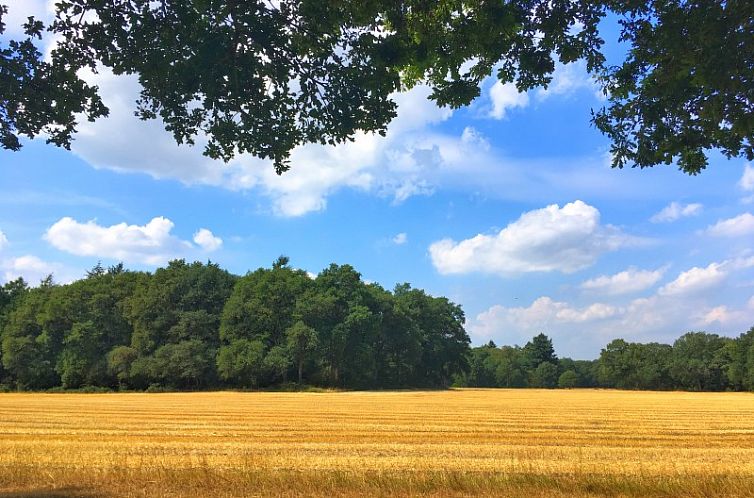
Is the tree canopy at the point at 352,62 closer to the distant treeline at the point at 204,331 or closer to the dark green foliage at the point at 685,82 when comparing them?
the dark green foliage at the point at 685,82

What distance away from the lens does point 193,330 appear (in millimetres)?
76625

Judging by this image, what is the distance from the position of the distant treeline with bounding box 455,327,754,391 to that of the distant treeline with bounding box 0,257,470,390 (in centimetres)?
4751

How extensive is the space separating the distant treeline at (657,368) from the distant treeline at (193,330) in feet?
156

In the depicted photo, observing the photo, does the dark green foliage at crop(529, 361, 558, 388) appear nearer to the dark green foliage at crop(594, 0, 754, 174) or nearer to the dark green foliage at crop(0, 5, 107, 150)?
the dark green foliage at crop(594, 0, 754, 174)

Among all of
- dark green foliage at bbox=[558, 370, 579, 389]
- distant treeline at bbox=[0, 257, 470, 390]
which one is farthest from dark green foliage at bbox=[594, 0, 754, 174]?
dark green foliage at bbox=[558, 370, 579, 389]

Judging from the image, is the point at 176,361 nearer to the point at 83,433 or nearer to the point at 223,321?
the point at 223,321

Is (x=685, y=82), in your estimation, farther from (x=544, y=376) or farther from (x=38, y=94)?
(x=544, y=376)

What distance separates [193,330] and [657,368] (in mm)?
100691

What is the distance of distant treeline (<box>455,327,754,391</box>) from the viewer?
113 m

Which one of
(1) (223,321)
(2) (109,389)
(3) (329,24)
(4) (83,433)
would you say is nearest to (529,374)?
(1) (223,321)

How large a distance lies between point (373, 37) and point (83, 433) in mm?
18107

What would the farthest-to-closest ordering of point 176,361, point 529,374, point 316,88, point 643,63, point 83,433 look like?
point 529,374
point 176,361
point 83,433
point 643,63
point 316,88

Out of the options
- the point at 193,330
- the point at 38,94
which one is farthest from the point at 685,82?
the point at 193,330

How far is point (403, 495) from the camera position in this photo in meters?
8.67
